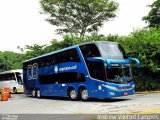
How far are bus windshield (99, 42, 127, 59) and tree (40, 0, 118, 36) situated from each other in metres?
30.0

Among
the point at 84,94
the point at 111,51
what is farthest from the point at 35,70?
the point at 111,51

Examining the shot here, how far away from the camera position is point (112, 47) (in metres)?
22.7

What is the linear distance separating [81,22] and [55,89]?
27.6 meters

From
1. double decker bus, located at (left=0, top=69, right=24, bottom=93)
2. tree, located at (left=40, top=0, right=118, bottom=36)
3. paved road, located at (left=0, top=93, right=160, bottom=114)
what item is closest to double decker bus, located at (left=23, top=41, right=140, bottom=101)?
paved road, located at (left=0, top=93, right=160, bottom=114)

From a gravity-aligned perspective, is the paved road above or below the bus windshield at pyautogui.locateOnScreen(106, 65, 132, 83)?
below

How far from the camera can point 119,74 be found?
21984 millimetres

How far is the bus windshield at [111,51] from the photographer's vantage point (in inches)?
869

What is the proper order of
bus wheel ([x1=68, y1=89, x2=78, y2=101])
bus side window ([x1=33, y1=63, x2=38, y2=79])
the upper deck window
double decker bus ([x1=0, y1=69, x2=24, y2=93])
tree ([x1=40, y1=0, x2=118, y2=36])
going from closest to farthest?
1. the upper deck window
2. bus wheel ([x1=68, y1=89, x2=78, y2=101])
3. bus side window ([x1=33, y1=63, x2=38, y2=79])
4. double decker bus ([x1=0, y1=69, x2=24, y2=93])
5. tree ([x1=40, y1=0, x2=118, y2=36])

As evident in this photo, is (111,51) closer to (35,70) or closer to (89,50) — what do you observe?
(89,50)

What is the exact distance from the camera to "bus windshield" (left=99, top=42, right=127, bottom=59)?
869 inches

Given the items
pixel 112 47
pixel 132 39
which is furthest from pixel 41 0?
pixel 112 47

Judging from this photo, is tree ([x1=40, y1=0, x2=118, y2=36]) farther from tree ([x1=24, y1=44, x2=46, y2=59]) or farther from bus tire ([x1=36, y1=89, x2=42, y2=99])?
bus tire ([x1=36, y1=89, x2=42, y2=99])

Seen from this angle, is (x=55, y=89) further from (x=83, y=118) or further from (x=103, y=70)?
(x=83, y=118)

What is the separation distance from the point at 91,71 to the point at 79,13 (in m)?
31.2
